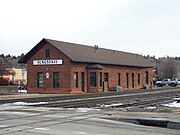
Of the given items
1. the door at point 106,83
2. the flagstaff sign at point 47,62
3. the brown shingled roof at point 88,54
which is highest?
the brown shingled roof at point 88,54

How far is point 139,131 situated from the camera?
41.2 feet

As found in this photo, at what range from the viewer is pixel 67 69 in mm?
47312

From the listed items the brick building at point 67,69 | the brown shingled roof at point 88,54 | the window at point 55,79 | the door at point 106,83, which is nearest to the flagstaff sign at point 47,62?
the brick building at point 67,69

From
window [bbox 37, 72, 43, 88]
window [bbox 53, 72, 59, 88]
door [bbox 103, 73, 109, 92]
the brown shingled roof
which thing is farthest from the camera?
door [bbox 103, 73, 109, 92]

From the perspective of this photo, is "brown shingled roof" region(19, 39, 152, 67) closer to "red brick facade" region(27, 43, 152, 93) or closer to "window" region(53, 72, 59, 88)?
"red brick facade" region(27, 43, 152, 93)

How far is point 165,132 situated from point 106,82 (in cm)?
4214

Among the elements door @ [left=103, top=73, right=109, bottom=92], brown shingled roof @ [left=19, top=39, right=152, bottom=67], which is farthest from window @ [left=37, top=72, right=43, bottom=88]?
door @ [left=103, top=73, right=109, bottom=92]

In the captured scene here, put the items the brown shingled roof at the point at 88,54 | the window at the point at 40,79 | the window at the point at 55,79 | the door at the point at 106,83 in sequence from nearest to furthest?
Result: 1. the window at the point at 55,79
2. the brown shingled roof at the point at 88,54
3. the window at the point at 40,79
4. the door at the point at 106,83

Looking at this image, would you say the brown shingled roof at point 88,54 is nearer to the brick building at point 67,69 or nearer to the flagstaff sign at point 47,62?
the brick building at point 67,69

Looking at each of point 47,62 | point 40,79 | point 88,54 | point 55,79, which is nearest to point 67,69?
point 55,79

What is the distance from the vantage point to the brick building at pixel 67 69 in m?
47.7

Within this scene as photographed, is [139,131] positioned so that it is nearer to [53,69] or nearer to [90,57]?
[53,69]

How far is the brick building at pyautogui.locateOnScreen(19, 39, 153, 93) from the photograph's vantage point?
4766 centimetres

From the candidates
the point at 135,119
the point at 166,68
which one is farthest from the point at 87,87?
the point at 166,68
